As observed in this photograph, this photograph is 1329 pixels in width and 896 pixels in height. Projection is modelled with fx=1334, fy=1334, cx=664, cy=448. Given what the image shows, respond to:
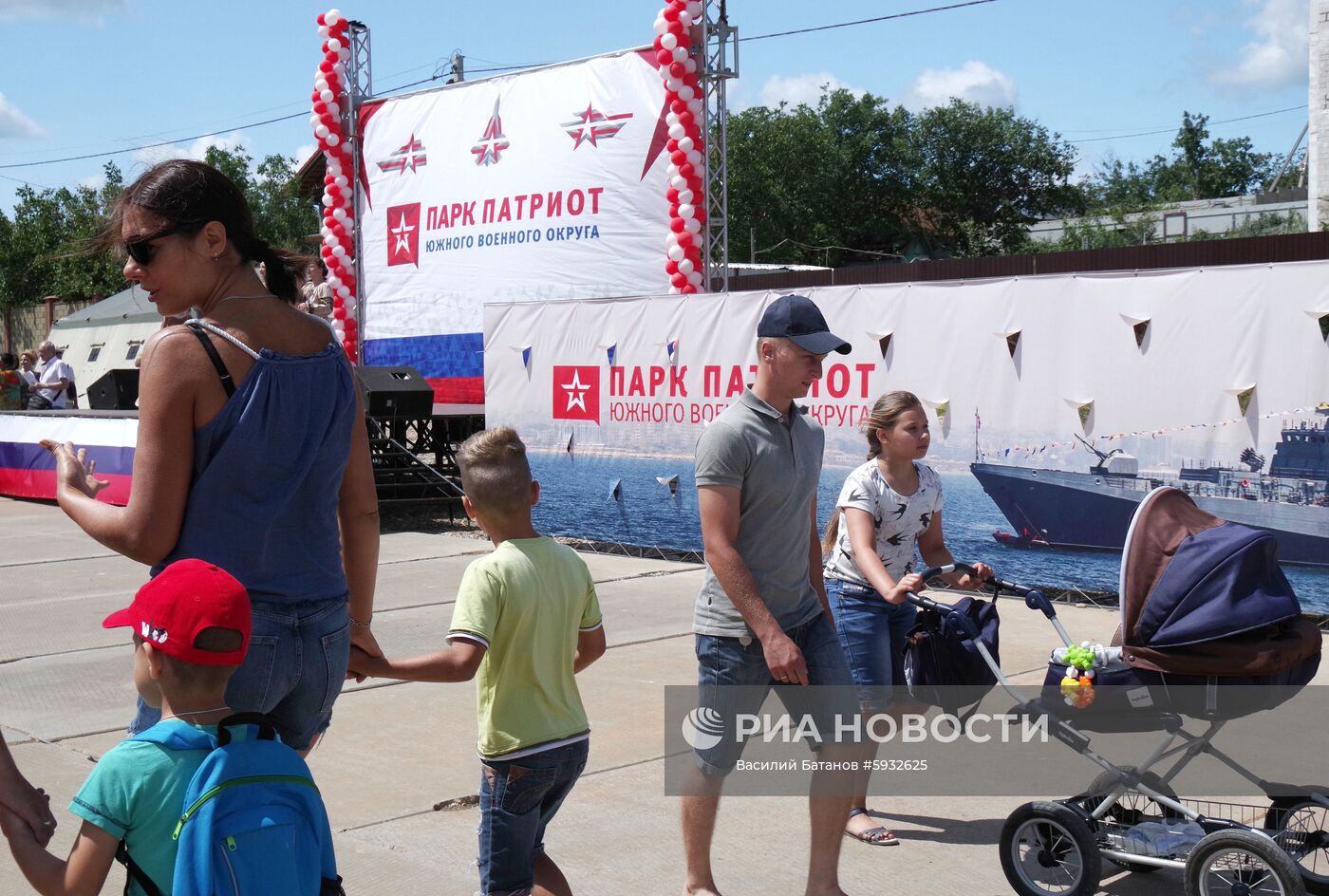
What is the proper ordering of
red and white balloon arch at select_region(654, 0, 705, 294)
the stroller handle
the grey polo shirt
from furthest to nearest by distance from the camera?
red and white balloon arch at select_region(654, 0, 705, 294) < the stroller handle < the grey polo shirt

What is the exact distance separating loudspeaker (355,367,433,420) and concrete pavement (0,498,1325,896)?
472cm

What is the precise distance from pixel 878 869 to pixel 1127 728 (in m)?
0.99

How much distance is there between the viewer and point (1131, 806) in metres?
4.32

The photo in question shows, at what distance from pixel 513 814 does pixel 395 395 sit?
11.5 m

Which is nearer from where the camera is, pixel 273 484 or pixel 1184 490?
pixel 273 484

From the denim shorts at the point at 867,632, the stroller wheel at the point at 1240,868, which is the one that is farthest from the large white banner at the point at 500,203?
the stroller wheel at the point at 1240,868

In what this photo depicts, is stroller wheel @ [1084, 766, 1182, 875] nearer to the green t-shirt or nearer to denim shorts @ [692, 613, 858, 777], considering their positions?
denim shorts @ [692, 613, 858, 777]

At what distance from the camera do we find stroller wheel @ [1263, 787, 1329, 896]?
3820 mm

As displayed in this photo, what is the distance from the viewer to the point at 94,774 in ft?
7.14

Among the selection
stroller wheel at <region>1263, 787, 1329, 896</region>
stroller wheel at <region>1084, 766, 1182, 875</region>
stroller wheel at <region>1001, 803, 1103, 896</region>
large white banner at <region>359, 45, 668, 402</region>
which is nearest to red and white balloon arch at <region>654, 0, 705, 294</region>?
large white banner at <region>359, 45, 668, 402</region>

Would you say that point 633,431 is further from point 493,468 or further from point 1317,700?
point 493,468

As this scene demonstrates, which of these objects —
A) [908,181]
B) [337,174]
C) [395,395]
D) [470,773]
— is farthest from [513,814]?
[908,181]

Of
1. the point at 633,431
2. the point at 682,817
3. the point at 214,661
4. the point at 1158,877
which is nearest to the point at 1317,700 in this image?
the point at 1158,877

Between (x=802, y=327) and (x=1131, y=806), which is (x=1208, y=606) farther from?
(x=802, y=327)
